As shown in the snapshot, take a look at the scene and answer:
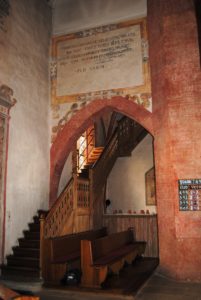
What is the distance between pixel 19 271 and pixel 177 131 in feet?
15.2

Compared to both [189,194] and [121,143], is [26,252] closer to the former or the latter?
[189,194]

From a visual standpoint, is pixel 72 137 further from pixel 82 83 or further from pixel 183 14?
pixel 183 14

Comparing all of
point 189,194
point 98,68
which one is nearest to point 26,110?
point 98,68

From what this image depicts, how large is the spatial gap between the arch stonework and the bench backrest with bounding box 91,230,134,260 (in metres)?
2.31

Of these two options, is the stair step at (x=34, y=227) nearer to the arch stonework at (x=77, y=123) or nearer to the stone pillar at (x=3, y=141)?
the stone pillar at (x=3, y=141)

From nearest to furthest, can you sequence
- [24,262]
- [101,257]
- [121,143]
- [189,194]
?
[101,257] < [24,262] < [189,194] < [121,143]

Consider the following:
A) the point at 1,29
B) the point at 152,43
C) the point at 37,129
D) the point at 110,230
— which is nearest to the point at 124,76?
the point at 152,43

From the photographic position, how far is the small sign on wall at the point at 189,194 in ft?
24.0

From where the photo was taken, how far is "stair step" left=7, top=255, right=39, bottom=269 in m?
7.21

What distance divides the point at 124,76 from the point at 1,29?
132 inches

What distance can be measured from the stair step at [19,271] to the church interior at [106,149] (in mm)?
25

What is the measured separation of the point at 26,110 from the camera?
8.76m

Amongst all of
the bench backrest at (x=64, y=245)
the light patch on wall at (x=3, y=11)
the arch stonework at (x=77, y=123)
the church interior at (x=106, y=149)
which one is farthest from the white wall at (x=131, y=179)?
the light patch on wall at (x=3, y=11)

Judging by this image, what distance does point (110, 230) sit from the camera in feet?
34.3
